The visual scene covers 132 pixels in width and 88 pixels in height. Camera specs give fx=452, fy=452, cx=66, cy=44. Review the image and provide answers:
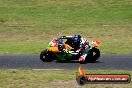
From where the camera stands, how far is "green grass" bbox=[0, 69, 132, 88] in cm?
1789

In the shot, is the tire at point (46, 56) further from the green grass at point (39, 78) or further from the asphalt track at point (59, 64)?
the green grass at point (39, 78)

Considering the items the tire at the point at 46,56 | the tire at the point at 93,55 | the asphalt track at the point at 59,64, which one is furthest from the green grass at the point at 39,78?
the tire at the point at 46,56

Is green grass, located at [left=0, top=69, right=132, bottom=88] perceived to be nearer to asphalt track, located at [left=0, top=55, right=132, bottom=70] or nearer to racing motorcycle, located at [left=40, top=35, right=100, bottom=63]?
asphalt track, located at [left=0, top=55, right=132, bottom=70]

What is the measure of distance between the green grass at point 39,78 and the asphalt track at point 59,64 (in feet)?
4.69

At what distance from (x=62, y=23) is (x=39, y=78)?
968 inches

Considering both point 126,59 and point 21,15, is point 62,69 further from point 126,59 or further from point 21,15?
point 21,15

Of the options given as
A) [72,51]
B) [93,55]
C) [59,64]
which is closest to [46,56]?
[59,64]

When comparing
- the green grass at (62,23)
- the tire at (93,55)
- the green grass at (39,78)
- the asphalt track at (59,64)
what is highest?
the green grass at (39,78)

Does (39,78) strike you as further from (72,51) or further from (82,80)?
(72,51)

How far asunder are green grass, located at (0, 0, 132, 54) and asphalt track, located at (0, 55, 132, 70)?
2.20 meters

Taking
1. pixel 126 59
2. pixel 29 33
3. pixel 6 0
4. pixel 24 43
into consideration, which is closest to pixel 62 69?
pixel 126 59

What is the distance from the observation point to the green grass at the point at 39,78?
17.9 m

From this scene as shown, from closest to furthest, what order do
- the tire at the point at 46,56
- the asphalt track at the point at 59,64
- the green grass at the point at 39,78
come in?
the green grass at the point at 39,78
the asphalt track at the point at 59,64
the tire at the point at 46,56

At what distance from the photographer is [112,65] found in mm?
23500
